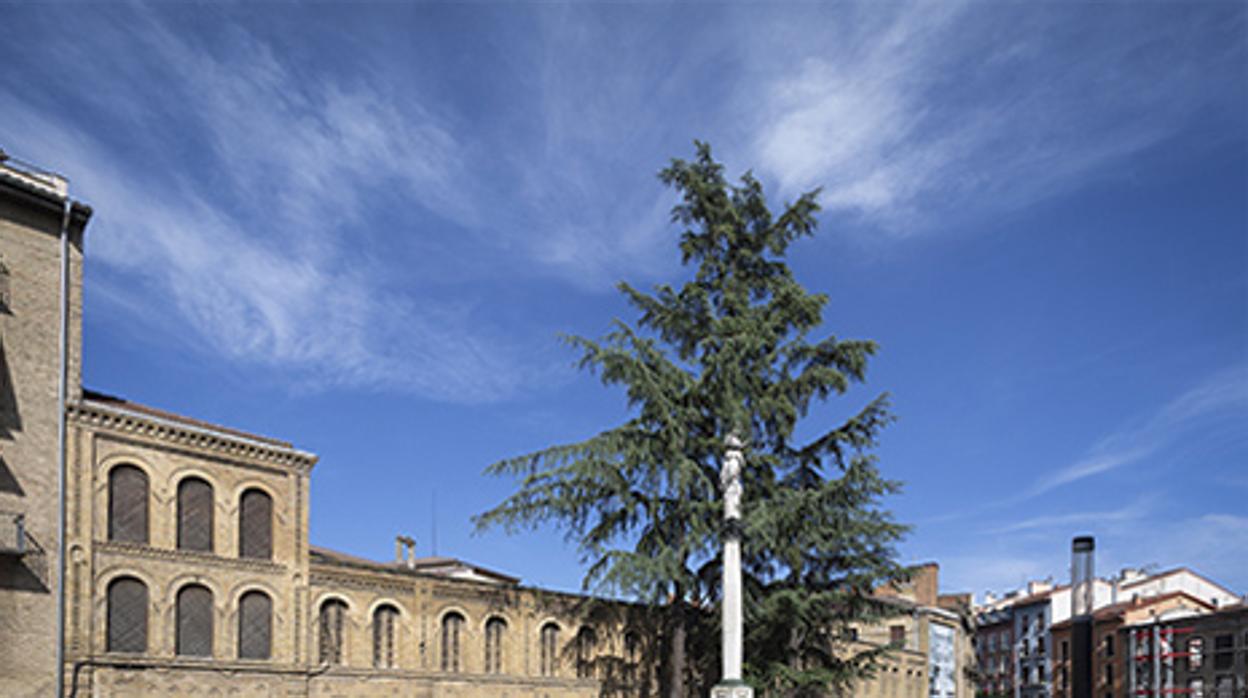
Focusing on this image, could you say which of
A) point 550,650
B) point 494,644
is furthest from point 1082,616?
point 550,650

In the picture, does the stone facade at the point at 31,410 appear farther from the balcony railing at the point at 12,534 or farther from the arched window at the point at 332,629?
the arched window at the point at 332,629

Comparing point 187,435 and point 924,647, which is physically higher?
point 187,435

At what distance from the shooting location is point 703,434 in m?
31.4

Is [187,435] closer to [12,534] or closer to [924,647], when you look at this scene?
[12,534]

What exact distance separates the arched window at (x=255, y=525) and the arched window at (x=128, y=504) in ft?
7.95

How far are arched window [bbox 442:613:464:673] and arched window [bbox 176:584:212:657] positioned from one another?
6948 millimetres

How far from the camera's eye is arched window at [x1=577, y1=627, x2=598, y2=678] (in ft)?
115

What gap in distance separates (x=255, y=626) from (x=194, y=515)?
3005mm

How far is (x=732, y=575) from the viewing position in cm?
2367

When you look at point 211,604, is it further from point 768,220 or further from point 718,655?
point 768,220

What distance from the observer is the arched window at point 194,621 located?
84.8ft

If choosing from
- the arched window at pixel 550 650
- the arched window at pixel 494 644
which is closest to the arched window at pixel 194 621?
the arched window at pixel 494 644

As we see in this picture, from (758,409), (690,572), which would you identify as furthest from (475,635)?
(758,409)

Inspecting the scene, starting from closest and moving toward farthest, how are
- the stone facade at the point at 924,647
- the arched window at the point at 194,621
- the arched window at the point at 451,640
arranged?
the arched window at the point at 194,621
the arched window at the point at 451,640
the stone facade at the point at 924,647
